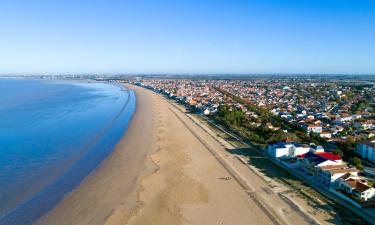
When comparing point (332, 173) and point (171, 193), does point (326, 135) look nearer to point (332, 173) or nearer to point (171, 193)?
point (332, 173)

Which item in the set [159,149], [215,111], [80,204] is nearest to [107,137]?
[159,149]

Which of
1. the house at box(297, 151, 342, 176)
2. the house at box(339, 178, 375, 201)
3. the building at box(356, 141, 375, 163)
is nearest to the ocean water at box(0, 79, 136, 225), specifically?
the house at box(297, 151, 342, 176)

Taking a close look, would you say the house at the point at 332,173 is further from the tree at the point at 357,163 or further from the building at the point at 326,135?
the building at the point at 326,135

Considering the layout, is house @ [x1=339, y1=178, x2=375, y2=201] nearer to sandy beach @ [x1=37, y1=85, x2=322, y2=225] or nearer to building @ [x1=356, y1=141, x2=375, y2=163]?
sandy beach @ [x1=37, y1=85, x2=322, y2=225]

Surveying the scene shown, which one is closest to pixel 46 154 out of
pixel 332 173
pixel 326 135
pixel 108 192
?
pixel 108 192

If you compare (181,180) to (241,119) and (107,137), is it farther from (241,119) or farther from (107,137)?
(241,119)
